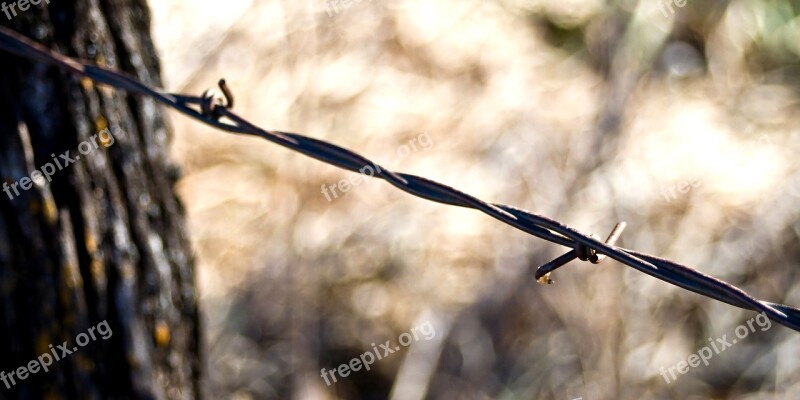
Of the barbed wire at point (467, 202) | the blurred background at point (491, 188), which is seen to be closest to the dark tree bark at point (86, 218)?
the barbed wire at point (467, 202)

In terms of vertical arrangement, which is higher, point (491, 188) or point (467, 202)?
point (491, 188)

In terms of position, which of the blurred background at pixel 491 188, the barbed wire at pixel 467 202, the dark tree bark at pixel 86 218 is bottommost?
the barbed wire at pixel 467 202

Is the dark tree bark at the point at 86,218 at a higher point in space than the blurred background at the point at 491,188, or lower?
lower

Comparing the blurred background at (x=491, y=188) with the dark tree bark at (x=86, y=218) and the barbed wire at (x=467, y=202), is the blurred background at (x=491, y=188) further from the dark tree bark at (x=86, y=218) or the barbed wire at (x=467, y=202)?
the barbed wire at (x=467, y=202)

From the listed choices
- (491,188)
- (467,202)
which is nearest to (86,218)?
(467,202)

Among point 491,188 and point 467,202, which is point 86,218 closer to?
point 467,202

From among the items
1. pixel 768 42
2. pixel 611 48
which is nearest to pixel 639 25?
pixel 611 48
